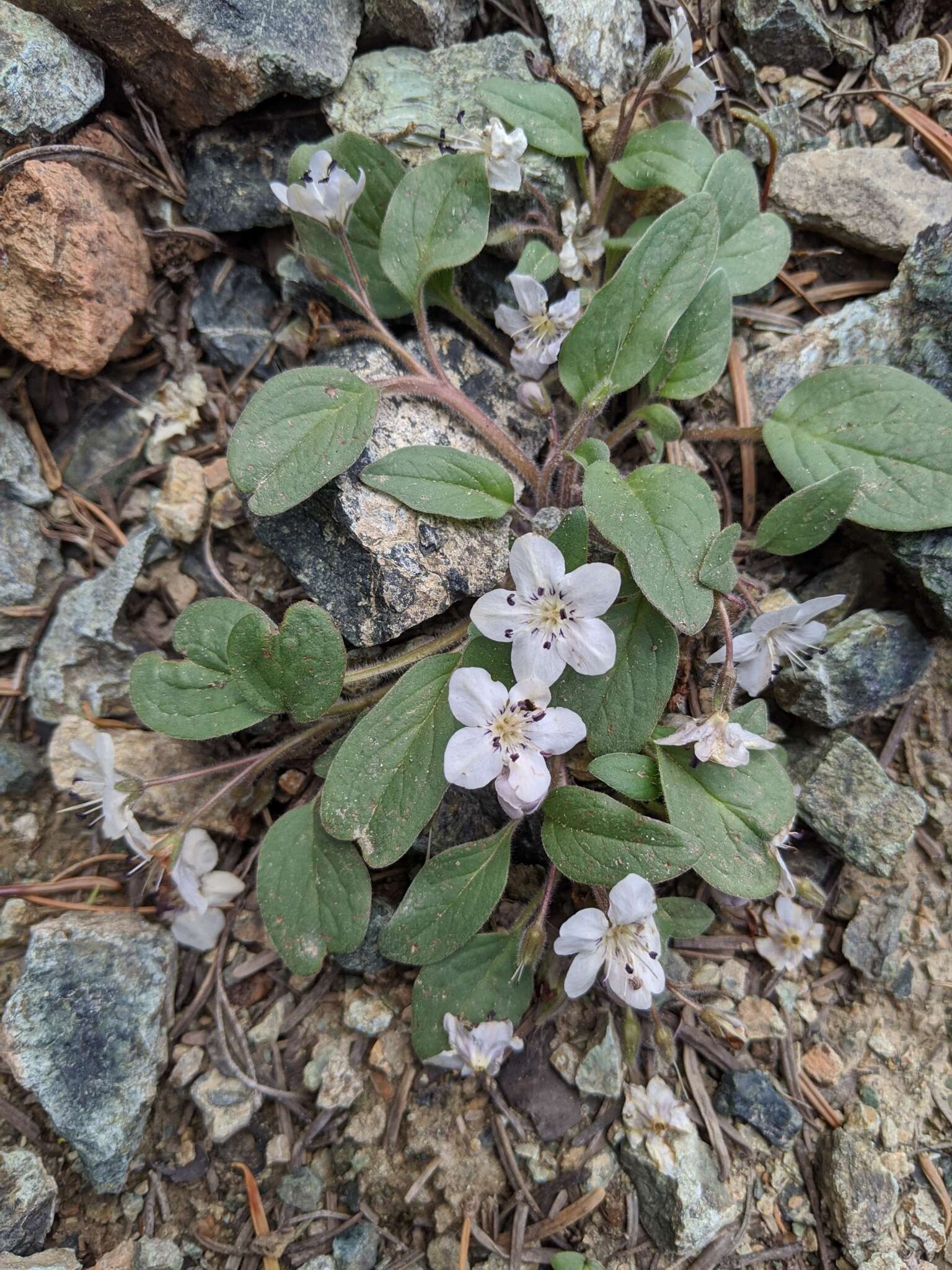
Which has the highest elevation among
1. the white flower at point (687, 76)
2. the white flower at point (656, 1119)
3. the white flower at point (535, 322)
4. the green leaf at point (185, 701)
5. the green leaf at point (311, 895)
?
the white flower at point (687, 76)

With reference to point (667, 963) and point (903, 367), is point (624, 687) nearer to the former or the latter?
point (667, 963)

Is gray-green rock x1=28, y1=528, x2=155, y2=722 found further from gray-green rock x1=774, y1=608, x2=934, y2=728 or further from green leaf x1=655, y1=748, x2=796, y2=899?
gray-green rock x1=774, y1=608, x2=934, y2=728

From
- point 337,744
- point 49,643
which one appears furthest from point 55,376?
point 337,744

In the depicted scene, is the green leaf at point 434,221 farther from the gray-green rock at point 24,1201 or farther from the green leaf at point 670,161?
the gray-green rock at point 24,1201

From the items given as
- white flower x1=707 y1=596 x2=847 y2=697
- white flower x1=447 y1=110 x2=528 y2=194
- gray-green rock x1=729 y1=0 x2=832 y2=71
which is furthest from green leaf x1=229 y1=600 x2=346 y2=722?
gray-green rock x1=729 y1=0 x2=832 y2=71

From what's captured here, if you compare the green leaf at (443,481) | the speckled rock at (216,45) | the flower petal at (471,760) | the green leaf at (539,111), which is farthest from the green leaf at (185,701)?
the green leaf at (539,111)

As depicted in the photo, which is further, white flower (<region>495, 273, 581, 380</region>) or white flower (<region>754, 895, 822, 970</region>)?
white flower (<region>495, 273, 581, 380</region>)

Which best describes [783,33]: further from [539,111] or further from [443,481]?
[443,481]
